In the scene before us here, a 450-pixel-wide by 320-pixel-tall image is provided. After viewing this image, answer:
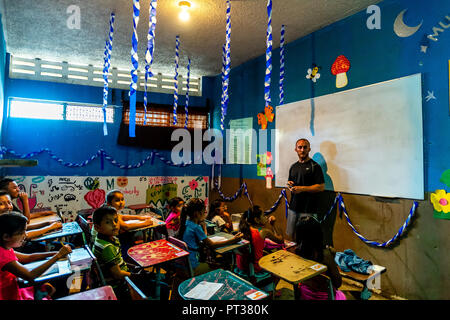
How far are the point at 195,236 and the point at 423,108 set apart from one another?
103 inches

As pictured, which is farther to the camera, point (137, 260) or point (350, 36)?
point (350, 36)

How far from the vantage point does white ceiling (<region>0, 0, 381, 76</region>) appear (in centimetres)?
317

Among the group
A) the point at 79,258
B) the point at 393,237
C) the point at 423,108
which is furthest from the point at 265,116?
the point at 79,258

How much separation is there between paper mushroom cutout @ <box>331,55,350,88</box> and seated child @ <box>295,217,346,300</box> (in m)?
2.26

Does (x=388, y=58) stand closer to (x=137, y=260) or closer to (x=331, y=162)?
(x=331, y=162)

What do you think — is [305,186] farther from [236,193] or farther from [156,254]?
[236,193]

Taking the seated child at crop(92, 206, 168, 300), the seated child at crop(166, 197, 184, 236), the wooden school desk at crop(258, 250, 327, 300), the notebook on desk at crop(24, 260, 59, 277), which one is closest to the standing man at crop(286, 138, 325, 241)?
the wooden school desk at crop(258, 250, 327, 300)

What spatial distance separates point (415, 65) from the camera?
104 inches

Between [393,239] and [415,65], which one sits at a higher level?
[415,65]

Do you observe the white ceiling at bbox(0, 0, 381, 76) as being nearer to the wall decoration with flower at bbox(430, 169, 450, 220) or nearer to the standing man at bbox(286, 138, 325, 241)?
the standing man at bbox(286, 138, 325, 241)

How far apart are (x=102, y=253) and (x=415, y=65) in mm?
3472

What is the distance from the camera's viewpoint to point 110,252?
6.13 ft
